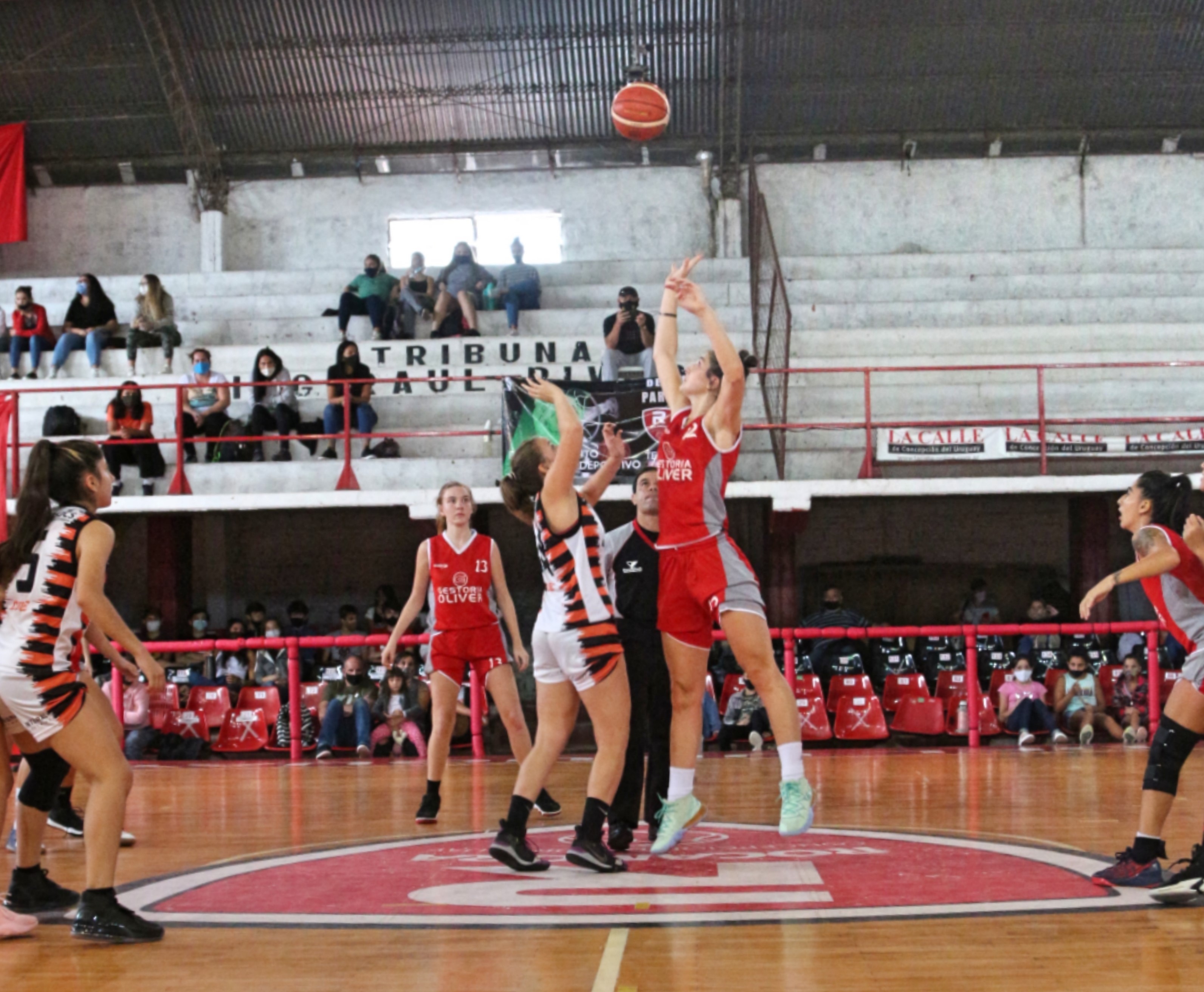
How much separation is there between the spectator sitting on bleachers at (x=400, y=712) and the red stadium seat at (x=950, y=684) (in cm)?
511

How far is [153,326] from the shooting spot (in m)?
17.1

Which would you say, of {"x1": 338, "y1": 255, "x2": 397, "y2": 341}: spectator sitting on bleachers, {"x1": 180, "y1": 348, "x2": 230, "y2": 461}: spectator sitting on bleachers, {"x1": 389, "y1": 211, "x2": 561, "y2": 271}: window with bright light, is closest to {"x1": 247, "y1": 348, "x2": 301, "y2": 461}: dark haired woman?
{"x1": 180, "y1": 348, "x2": 230, "y2": 461}: spectator sitting on bleachers

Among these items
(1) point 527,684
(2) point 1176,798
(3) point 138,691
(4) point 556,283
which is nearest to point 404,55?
(4) point 556,283

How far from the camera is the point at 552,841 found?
20.8 ft

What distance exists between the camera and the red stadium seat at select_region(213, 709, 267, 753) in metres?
12.3

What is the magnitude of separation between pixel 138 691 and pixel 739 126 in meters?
12.0

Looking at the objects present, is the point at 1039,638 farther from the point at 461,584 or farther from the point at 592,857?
the point at 592,857

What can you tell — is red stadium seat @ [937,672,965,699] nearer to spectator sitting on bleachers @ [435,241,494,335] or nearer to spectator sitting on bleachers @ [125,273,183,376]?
spectator sitting on bleachers @ [435,241,494,335]

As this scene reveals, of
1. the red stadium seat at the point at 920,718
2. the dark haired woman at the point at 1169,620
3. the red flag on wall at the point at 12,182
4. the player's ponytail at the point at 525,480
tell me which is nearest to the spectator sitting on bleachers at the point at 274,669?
the red stadium seat at the point at 920,718

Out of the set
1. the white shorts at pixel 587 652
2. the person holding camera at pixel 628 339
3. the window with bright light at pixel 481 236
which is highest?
the window with bright light at pixel 481 236

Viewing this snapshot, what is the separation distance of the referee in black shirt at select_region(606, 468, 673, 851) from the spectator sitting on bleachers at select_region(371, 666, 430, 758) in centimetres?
579

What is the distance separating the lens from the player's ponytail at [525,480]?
5.60 meters

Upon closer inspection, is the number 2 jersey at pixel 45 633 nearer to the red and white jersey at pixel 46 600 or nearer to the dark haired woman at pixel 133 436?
the red and white jersey at pixel 46 600

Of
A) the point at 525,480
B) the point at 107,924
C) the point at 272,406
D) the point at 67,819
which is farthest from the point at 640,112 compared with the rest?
the point at 107,924
